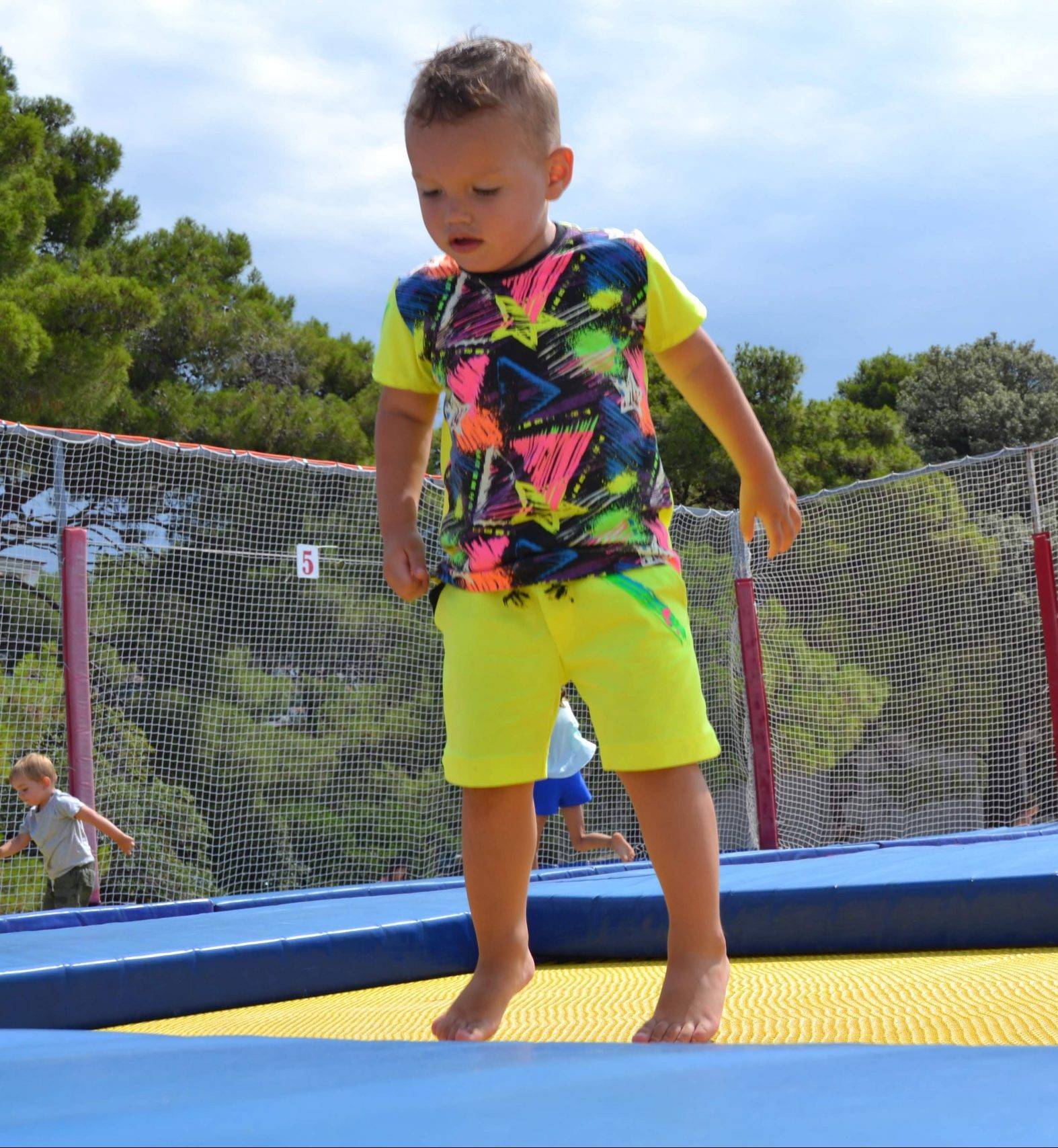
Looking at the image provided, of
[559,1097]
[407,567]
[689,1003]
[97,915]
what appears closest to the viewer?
[559,1097]

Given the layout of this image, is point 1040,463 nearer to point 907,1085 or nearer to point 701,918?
point 701,918

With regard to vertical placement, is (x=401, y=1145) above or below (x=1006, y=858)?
above

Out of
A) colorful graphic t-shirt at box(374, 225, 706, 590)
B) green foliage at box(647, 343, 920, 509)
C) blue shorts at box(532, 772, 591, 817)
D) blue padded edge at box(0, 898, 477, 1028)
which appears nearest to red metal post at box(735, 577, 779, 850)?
blue shorts at box(532, 772, 591, 817)

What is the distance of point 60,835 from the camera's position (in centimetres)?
420

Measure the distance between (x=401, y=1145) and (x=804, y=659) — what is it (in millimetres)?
6308

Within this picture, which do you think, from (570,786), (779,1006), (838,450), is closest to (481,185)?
(779,1006)

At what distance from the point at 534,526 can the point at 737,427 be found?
308mm

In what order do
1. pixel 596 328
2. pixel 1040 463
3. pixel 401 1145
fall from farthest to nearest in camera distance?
pixel 1040 463
pixel 596 328
pixel 401 1145

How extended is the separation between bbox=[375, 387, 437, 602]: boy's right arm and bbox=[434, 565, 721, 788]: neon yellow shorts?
0.55ft

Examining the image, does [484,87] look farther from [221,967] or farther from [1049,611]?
[1049,611]

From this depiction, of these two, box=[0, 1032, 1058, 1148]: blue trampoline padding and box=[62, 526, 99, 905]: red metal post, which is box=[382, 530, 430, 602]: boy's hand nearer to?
box=[0, 1032, 1058, 1148]: blue trampoline padding

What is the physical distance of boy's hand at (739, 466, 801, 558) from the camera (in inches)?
61.2

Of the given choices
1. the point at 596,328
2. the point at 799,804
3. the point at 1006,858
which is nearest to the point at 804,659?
the point at 799,804

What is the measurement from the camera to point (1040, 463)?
Answer: 5957mm
